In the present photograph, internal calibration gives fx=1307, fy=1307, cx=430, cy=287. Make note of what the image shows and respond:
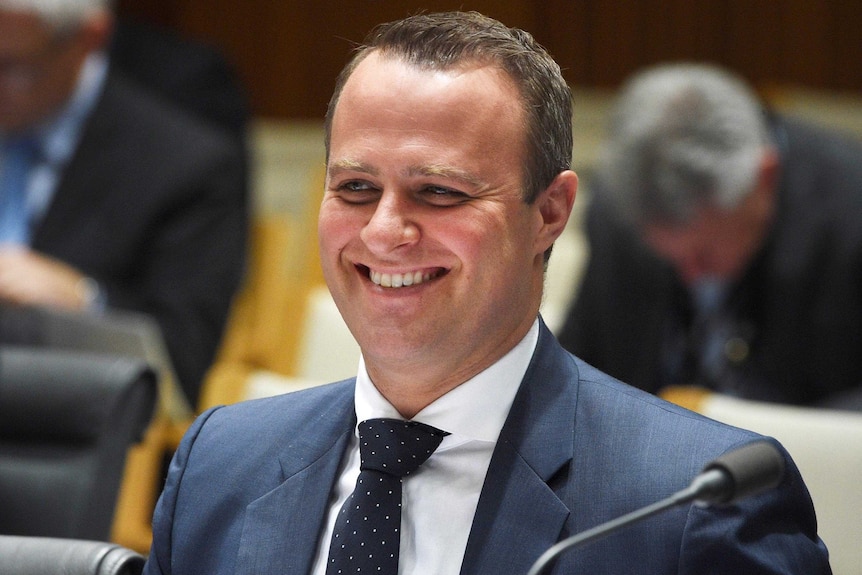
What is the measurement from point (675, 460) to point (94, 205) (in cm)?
268

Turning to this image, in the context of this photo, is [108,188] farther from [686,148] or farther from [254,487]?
[254,487]

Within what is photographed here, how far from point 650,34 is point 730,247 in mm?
1693

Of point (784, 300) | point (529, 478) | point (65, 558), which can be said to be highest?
point (529, 478)

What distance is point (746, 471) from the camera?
1.15 metres

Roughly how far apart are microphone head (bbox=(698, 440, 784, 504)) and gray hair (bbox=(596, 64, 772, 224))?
2.10 metres

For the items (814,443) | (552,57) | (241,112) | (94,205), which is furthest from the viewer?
(241,112)

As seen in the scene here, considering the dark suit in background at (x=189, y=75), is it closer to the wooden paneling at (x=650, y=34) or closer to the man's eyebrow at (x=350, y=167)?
the wooden paneling at (x=650, y=34)

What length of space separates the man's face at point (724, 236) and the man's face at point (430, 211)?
1.88 meters

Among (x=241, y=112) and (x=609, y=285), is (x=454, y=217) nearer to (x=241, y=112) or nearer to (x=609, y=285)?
(x=609, y=285)

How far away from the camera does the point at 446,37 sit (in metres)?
1.40

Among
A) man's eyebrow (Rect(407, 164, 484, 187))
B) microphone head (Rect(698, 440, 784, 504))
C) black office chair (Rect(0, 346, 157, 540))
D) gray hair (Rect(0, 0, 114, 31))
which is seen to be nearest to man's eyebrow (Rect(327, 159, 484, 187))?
man's eyebrow (Rect(407, 164, 484, 187))

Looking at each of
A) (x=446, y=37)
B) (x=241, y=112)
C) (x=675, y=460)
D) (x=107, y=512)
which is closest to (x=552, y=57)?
(x=446, y=37)

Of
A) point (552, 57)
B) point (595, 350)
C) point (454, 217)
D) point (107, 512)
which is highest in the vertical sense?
point (552, 57)

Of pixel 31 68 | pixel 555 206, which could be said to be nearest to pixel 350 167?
pixel 555 206
